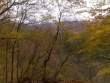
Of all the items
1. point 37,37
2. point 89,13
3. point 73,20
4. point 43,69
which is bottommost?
point 43,69

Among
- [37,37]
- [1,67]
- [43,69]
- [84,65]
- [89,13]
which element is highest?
[89,13]

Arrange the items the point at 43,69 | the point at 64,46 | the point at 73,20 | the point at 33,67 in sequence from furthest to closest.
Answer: the point at 64,46 < the point at 33,67 < the point at 43,69 < the point at 73,20

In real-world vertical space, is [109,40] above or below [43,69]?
above

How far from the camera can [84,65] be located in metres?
29.5

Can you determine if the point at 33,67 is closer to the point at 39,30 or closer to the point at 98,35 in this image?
the point at 39,30

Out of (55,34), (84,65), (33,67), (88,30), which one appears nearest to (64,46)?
(33,67)

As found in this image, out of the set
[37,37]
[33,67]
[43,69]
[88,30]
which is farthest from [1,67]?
[88,30]

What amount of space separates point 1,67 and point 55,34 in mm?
7874

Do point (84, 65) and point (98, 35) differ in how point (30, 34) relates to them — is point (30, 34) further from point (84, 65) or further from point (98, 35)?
point (84, 65)

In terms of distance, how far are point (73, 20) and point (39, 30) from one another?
3093 mm

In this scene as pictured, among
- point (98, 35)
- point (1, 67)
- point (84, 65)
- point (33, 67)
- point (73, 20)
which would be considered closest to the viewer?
point (98, 35)

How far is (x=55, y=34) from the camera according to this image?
15.7m

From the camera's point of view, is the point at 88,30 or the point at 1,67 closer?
the point at 88,30

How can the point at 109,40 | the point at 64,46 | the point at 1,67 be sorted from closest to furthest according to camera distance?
the point at 109,40 < the point at 1,67 < the point at 64,46
